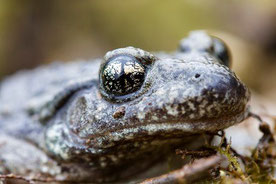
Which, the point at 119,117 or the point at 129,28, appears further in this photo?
the point at 129,28

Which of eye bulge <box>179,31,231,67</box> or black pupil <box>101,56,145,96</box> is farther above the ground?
eye bulge <box>179,31,231,67</box>

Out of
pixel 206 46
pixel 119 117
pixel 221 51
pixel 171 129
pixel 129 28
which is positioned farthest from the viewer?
pixel 129 28

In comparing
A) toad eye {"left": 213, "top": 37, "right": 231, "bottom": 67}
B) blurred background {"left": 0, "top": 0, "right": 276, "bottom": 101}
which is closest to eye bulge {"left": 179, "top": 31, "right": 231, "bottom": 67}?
toad eye {"left": 213, "top": 37, "right": 231, "bottom": 67}

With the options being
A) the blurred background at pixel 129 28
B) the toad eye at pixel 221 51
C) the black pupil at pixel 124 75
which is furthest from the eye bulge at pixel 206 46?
the blurred background at pixel 129 28

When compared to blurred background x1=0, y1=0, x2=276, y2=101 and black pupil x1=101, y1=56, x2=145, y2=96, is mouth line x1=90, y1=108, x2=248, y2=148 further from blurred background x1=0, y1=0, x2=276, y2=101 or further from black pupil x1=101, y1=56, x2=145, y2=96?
blurred background x1=0, y1=0, x2=276, y2=101

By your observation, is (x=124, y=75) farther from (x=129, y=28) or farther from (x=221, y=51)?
(x=129, y=28)

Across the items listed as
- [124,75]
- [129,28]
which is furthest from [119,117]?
[129,28]

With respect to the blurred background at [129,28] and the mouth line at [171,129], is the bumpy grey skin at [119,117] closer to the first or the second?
the mouth line at [171,129]
